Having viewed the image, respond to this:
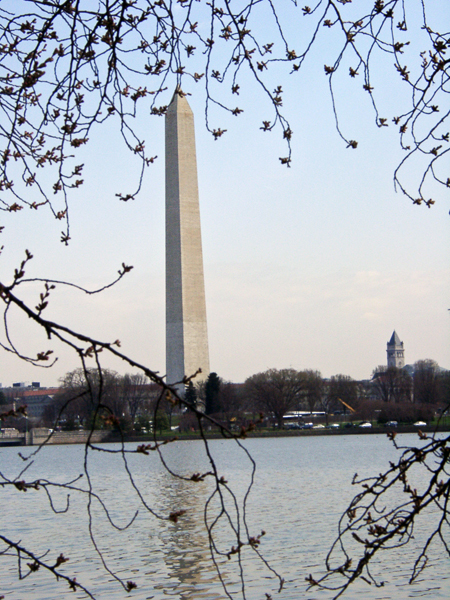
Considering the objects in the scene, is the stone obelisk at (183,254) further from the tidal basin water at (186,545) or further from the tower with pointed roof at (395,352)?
the tower with pointed roof at (395,352)

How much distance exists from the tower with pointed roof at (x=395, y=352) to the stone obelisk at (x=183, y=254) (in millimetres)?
95065

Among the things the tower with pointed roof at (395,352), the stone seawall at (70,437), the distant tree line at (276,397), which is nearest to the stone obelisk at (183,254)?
the distant tree line at (276,397)

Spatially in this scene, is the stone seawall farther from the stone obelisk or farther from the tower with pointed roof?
the tower with pointed roof

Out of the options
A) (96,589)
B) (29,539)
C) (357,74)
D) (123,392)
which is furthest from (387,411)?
(357,74)

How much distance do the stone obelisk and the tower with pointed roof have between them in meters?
95.1

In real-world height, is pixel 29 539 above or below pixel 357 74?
below

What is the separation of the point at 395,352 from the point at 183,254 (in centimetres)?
10023

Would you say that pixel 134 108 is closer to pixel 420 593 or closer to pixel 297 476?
→ pixel 420 593

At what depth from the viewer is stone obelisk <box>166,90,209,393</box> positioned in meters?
46.5

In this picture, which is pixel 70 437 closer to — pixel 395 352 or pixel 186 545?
pixel 186 545

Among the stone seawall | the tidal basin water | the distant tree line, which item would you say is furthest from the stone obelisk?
the tidal basin water

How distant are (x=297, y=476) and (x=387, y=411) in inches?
1463

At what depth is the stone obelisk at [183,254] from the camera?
46.5 m

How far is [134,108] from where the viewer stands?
3355mm
